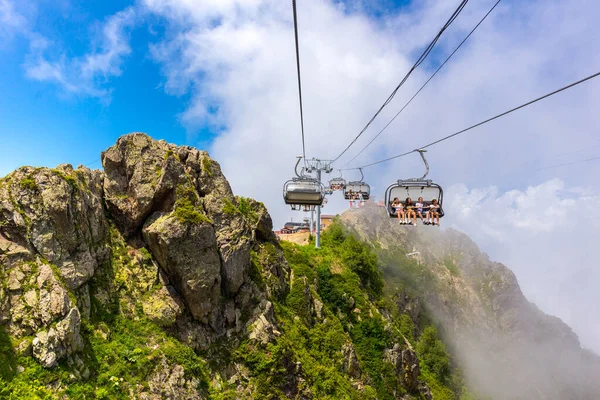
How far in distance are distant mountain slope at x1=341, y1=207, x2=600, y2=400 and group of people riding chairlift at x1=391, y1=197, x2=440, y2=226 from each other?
39845 millimetres

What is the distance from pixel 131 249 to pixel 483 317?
217 ft

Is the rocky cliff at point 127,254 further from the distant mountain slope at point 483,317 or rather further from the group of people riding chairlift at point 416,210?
the distant mountain slope at point 483,317

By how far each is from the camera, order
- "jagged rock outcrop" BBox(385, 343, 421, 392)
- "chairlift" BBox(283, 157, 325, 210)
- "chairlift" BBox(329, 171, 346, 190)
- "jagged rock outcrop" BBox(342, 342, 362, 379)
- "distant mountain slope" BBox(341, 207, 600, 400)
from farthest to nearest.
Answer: "distant mountain slope" BBox(341, 207, 600, 400) → "chairlift" BBox(329, 171, 346, 190) → "jagged rock outcrop" BBox(385, 343, 421, 392) → "jagged rock outcrop" BBox(342, 342, 362, 379) → "chairlift" BBox(283, 157, 325, 210)

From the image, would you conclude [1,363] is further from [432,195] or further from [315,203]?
[432,195]

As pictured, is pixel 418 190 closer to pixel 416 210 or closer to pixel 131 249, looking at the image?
pixel 416 210

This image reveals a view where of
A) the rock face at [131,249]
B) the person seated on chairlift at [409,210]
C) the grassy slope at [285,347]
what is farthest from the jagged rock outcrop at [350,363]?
the person seated on chairlift at [409,210]

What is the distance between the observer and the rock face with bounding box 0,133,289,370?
1423cm

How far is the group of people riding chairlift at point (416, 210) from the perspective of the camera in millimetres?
14156

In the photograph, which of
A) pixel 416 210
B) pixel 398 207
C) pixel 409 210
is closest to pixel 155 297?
pixel 398 207

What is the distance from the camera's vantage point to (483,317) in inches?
2579

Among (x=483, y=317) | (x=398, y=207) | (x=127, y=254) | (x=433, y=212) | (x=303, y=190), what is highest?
(x=303, y=190)

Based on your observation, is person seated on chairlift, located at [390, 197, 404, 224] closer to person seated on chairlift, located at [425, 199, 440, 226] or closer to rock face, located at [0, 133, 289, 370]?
person seated on chairlift, located at [425, 199, 440, 226]

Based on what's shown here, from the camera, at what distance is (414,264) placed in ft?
190

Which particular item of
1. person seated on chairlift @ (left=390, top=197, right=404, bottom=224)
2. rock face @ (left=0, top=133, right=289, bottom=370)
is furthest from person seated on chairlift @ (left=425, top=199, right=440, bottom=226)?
rock face @ (left=0, top=133, right=289, bottom=370)
